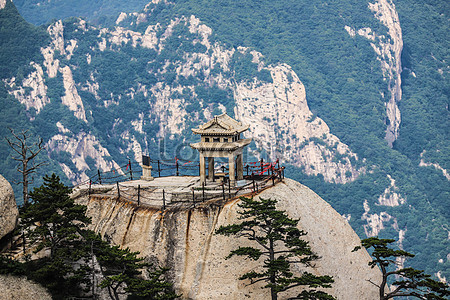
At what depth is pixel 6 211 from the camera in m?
46.0

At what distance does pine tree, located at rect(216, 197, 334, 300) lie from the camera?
133 ft

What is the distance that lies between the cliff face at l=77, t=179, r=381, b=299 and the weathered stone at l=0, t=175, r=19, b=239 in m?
6.41

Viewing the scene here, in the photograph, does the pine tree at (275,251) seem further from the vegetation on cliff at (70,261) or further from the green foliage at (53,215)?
the green foliage at (53,215)

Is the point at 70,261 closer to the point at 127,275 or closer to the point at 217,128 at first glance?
the point at 127,275

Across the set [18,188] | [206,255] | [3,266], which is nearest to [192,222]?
[206,255]

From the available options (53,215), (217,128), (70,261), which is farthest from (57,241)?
(217,128)

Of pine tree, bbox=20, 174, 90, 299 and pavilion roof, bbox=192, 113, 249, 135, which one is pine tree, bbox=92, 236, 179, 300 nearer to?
pine tree, bbox=20, 174, 90, 299

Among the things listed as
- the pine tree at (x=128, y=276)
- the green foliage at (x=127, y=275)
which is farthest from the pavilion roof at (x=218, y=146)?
the pine tree at (x=128, y=276)

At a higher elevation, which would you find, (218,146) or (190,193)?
(218,146)

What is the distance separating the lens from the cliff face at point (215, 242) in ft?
147

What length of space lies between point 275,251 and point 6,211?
18228 mm

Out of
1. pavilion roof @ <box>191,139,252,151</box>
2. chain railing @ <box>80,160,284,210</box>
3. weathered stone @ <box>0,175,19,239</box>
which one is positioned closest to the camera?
weathered stone @ <box>0,175,19,239</box>

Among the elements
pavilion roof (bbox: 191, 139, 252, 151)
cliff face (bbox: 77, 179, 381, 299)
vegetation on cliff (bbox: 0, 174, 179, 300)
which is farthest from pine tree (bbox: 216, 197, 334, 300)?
pavilion roof (bbox: 191, 139, 252, 151)

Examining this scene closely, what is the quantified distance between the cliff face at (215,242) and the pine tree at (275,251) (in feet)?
5.28
